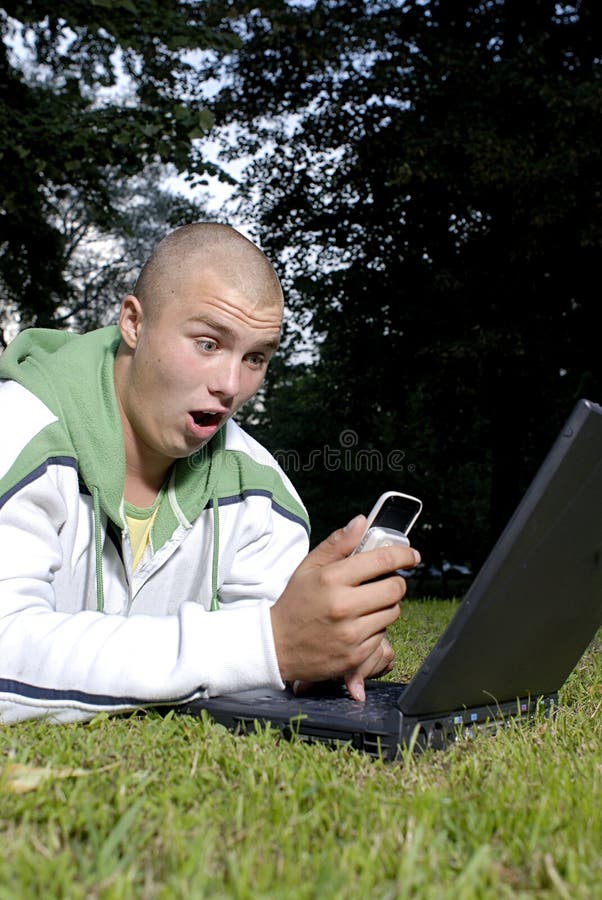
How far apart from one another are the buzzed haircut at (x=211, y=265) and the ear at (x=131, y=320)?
3 cm

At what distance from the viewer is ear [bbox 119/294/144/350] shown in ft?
10.7

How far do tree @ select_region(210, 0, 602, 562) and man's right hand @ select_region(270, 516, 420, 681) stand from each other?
11.3 metres

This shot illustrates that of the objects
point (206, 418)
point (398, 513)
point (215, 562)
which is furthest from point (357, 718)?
point (206, 418)

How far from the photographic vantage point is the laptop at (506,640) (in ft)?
6.23

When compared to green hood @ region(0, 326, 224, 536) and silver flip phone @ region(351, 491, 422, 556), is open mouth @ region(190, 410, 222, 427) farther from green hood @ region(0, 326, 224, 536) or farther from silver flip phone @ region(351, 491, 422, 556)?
silver flip phone @ region(351, 491, 422, 556)

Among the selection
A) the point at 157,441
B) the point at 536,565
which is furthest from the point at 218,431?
the point at 536,565

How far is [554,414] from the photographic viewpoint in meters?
15.6

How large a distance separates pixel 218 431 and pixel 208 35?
27.3ft

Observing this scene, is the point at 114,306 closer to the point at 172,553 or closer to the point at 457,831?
the point at 172,553

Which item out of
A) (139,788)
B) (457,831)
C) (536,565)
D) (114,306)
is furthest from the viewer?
(114,306)

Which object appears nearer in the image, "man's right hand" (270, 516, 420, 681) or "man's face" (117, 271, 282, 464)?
"man's right hand" (270, 516, 420, 681)
